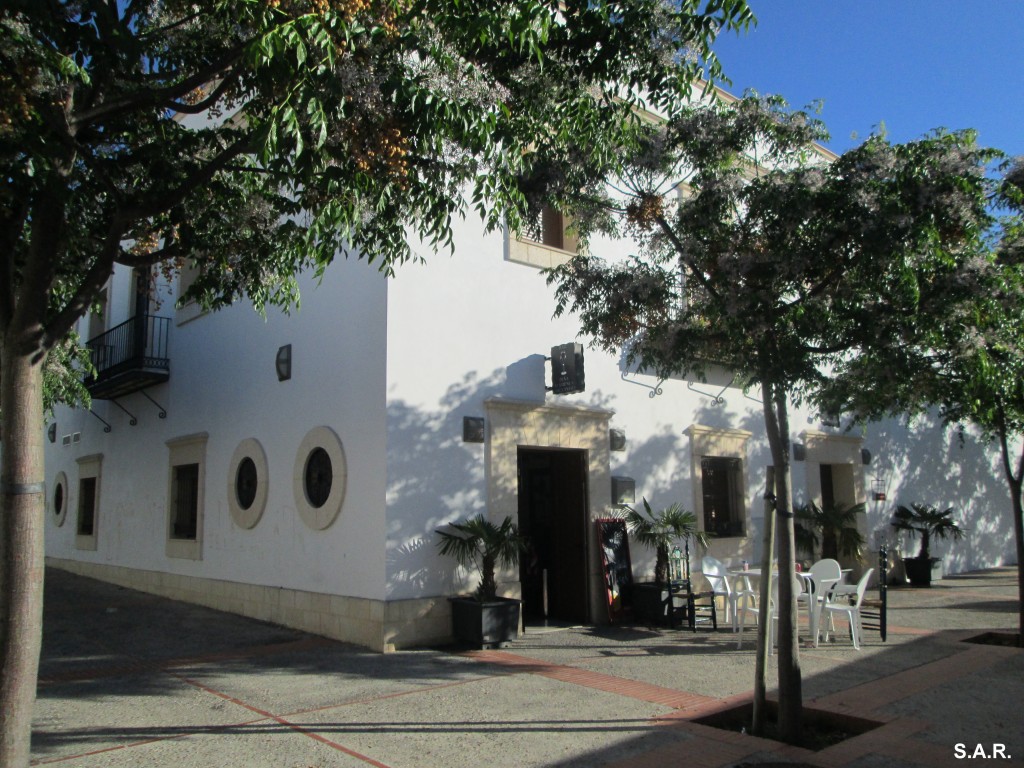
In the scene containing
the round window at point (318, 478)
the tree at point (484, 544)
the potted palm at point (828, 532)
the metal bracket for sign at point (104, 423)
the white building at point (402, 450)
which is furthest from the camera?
the metal bracket for sign at point (104, 423)

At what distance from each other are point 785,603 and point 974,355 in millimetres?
3119

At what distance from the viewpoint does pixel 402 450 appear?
359 inches

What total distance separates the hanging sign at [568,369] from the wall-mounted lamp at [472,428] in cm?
124

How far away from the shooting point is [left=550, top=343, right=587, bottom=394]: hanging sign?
407 inches

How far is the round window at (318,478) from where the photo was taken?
10.0 meters

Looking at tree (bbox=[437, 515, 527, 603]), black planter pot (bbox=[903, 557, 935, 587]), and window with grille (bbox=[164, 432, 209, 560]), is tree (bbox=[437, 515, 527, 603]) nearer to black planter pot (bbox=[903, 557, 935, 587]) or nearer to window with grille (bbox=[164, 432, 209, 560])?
window with grille (bbox=[164, 432, 209, 560])

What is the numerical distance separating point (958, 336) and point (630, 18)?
149 inches

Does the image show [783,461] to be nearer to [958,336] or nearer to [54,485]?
[958,336]

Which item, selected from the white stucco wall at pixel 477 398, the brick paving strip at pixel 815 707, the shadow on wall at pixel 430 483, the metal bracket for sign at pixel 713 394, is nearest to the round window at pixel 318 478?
the shadow on wall at pixel 430 483

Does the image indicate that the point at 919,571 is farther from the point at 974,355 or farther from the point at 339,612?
the point at 339,612

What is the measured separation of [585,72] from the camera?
6590 millimetres

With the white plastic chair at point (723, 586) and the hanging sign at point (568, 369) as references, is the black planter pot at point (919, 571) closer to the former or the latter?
the white plastic chair at point (723, 586)

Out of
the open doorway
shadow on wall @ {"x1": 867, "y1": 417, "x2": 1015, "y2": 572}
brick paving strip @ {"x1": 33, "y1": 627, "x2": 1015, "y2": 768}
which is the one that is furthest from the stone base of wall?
shadow on wall @ {"x1": 867, "y1": 417, "x2": 1015, "y2": 572}

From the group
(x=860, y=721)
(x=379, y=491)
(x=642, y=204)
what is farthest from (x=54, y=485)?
(x=860, y=721)
